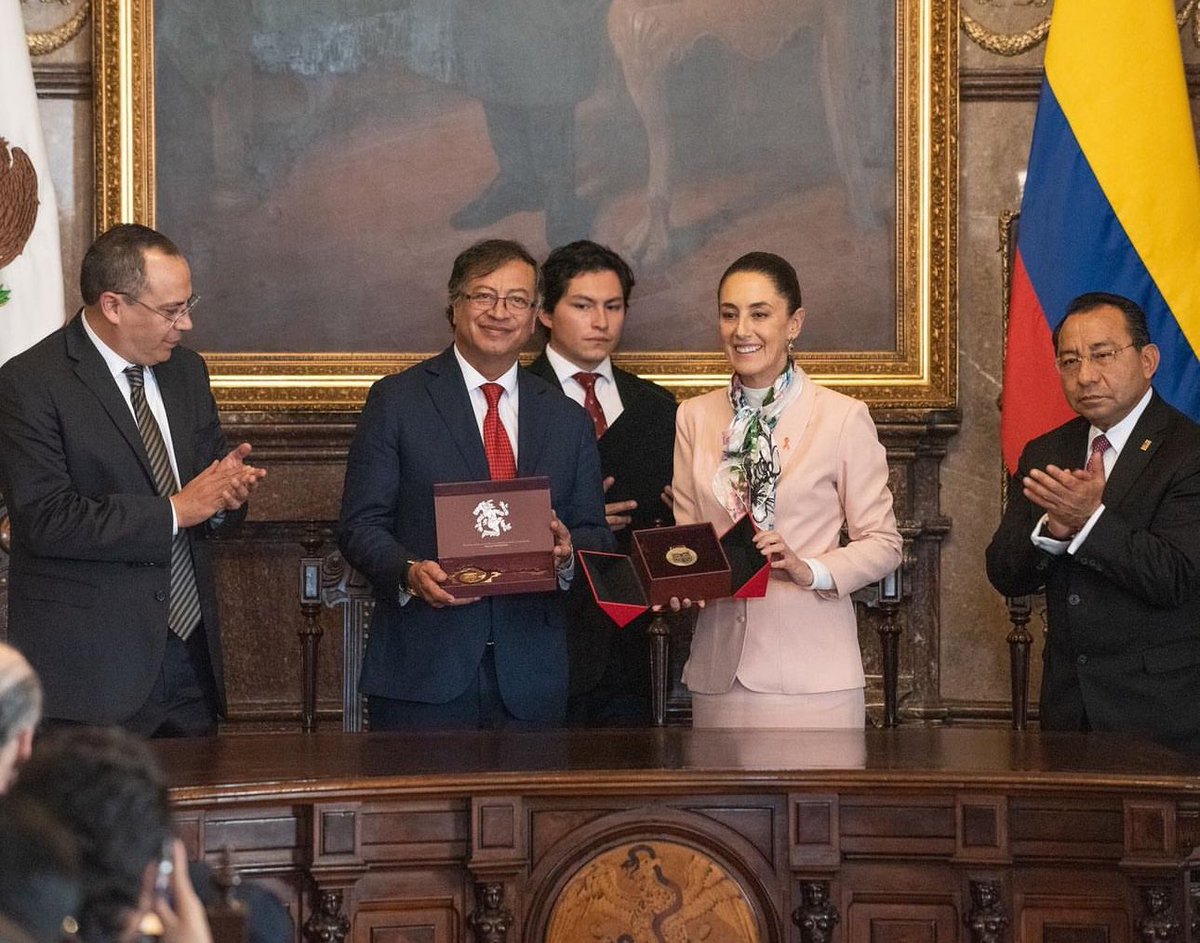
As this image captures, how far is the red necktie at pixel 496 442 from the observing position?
15.0ft

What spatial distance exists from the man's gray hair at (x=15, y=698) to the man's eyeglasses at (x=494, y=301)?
8.68 feet

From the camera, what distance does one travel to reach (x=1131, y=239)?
564cm

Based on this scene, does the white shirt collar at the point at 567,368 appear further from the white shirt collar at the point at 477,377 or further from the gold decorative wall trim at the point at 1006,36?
the gold decorative wall trim at the point at 1006,36

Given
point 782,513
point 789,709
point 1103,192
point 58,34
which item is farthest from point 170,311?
point 1103,192

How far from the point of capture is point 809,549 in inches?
177

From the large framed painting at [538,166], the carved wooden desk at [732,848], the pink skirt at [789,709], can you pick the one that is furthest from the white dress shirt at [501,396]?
the large framed painting at [538,166]

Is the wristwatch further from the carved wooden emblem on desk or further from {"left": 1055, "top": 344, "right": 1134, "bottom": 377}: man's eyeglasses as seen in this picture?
{"left": 1055, "top": 344, "right": 1134, "bottom": 377}: man's eyeglasses

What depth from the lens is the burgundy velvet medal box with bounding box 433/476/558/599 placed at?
4.18 metres

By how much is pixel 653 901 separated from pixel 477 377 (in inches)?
60.8

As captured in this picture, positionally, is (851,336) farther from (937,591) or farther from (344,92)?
(344,92)

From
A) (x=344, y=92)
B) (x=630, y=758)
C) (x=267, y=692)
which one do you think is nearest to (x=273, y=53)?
(x=344, y=92)

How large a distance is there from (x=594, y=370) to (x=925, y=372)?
52.7 inches

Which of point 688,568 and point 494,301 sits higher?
point 494,301

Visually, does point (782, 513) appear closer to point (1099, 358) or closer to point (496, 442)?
point (496, 442)
